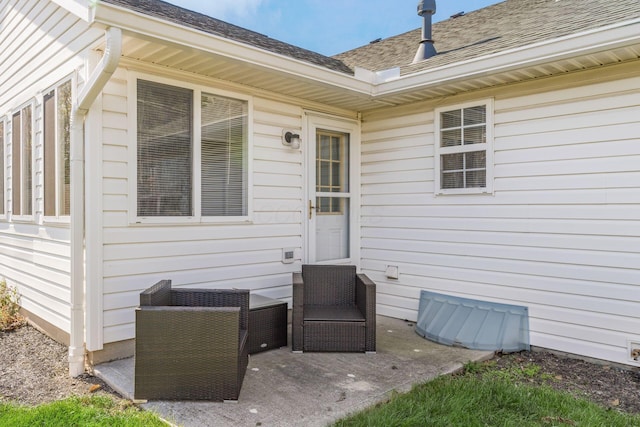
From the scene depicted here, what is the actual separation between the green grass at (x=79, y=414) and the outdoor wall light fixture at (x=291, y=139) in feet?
9.71

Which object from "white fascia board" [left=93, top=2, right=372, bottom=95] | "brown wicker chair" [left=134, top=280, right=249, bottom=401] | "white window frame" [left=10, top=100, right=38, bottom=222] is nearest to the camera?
"brown wicker chair" [left=134, top=280, right=249, bottom=401]

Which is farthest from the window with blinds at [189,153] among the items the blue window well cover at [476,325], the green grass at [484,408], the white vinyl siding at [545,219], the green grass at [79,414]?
the green grass at [484,408]

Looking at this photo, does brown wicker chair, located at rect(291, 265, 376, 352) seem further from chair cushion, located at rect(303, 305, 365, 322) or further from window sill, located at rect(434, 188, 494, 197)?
window sill, located at rect(434, 188, 494, 197)

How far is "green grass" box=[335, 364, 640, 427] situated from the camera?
260 cm

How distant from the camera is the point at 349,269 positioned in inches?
175

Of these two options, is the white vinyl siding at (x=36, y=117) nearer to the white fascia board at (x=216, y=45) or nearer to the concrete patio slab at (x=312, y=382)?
the white fascia board at (x=216, y=45)

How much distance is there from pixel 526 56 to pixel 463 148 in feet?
3.65

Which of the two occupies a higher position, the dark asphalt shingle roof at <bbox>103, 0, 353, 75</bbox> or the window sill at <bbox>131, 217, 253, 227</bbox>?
the dark asphalt shingle roof at <bbox>103, 0, 353, 75</bbox>

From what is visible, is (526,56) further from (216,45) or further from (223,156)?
(223,156)

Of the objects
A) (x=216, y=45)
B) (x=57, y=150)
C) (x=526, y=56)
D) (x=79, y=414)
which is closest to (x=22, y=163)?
(x=57, y=150)

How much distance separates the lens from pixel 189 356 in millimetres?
2816

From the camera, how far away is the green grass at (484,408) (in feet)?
8.54

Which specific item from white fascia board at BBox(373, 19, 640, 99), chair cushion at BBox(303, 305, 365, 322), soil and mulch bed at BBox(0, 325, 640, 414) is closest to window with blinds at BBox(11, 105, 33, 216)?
soil and mulch bed at BBox(0, 325, 640, 414)

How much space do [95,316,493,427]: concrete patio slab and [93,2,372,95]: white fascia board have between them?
251 cm
